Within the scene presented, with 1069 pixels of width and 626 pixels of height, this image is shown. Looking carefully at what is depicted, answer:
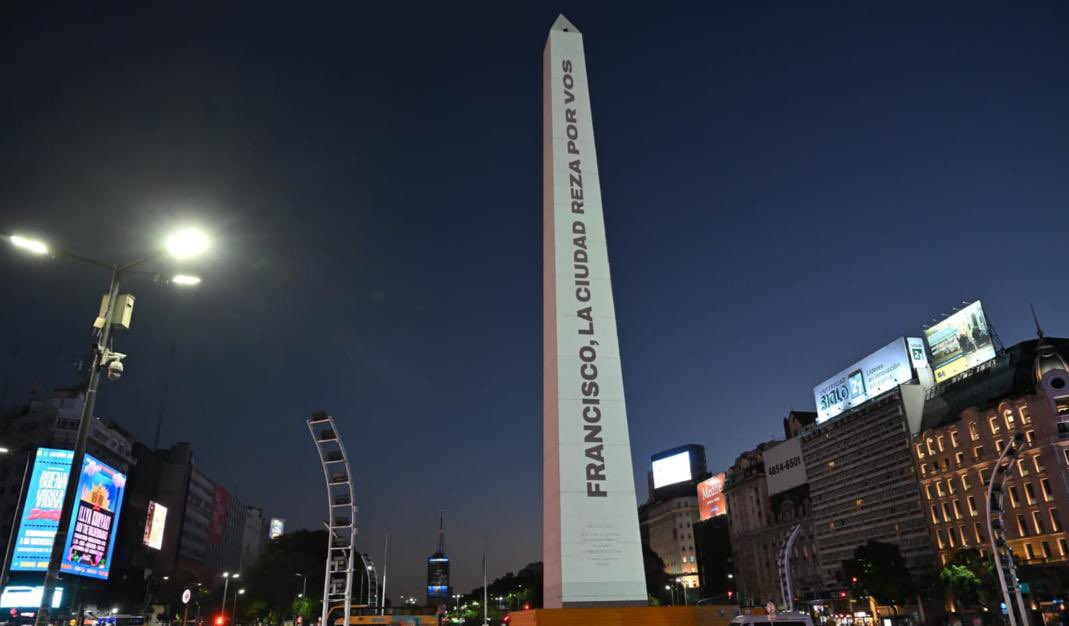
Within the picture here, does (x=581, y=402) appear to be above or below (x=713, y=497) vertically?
below

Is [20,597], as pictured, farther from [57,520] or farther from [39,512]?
[57,520]

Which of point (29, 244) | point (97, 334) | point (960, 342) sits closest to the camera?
point (29, 244)

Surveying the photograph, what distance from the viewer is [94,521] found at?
70875 mm

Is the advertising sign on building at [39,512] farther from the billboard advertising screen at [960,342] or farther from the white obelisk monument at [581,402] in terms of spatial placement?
the billboard advertising screen at [960,342]

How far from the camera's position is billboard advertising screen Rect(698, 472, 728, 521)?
16838cm

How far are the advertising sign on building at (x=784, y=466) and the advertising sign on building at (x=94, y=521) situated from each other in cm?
11254

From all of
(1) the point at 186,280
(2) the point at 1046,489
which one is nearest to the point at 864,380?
(2) the point at 1046,489

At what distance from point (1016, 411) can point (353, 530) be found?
80.4 m

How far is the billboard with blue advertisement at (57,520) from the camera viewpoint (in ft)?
213

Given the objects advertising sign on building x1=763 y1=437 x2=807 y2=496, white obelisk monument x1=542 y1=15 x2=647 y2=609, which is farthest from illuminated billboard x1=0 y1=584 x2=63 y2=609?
advertising sign on building x1=763 y1=437 x2=807 y2=496

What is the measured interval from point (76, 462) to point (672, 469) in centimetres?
17830

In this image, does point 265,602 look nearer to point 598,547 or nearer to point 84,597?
point 84,597

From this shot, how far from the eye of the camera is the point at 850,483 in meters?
116

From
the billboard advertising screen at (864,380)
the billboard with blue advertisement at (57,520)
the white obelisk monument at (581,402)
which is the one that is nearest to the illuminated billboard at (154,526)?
the billboard with blue advertisement at (57,520)
